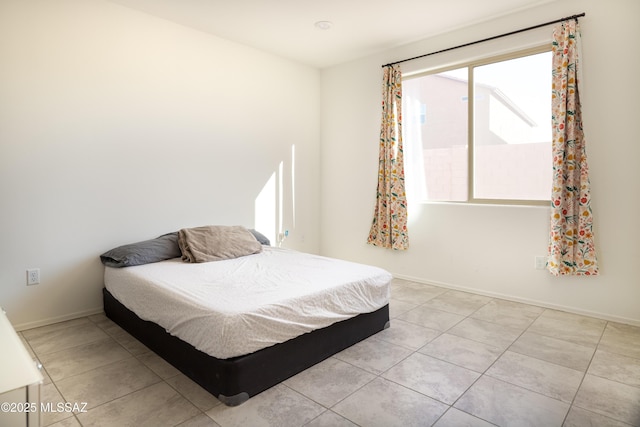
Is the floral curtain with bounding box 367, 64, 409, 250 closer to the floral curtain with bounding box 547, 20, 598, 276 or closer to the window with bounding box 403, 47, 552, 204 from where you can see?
the window with bounding box 403, 47, 552, 204

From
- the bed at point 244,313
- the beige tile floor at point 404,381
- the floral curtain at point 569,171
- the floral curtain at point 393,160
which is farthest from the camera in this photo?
the floral curtain at point 393,160

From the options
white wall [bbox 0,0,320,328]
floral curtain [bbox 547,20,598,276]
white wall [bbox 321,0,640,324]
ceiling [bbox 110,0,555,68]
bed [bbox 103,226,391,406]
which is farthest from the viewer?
ceiling [bbox 110,0,555,68]

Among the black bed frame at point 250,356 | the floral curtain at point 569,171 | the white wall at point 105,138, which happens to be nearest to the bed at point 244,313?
the black bed frame at point 250,356

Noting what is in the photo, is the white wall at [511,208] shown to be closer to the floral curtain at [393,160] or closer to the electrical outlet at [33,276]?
the floral curtain at [393,160]

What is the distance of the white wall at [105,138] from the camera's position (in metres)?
2.78

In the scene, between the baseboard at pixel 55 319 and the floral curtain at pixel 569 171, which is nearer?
the baseboard at pixel 55 319

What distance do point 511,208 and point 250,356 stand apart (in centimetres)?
275

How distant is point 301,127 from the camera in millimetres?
4820

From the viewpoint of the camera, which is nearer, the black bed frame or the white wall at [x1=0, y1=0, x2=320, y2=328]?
the black bed frame

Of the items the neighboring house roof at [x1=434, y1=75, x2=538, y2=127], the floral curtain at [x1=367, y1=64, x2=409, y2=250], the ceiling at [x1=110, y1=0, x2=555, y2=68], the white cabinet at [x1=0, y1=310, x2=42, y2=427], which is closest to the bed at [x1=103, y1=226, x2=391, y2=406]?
the white cabinet at [x1=0, y1=310, x2=42, y2=427]

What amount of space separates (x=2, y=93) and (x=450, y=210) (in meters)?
3.90

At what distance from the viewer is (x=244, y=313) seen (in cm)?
196

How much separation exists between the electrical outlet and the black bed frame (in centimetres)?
71

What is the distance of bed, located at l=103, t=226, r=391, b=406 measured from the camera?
6.34 ft
